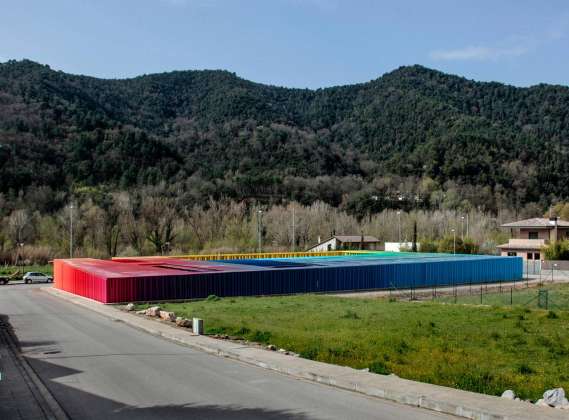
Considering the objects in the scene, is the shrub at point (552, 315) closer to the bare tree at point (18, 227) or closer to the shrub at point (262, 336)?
the shrub at point (262, 336)

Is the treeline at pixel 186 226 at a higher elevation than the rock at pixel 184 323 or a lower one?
higher

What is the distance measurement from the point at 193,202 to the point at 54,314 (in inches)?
3573

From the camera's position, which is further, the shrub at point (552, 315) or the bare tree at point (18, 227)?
the bare tree at point (18, 227)

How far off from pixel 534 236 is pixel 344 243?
1241 inches

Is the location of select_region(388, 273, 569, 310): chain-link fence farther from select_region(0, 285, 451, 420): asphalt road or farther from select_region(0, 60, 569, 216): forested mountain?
select_region(0, 60, 569, 216): forested mountain

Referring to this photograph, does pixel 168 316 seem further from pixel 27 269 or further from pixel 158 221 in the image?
pixel 158 221

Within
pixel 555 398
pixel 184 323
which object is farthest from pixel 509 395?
pixel 184 323

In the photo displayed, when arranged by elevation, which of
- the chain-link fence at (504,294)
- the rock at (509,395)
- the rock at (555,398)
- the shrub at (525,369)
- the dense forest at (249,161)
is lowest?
the chain-link fence at (504,294)

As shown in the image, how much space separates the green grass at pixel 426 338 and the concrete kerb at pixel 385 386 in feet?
2.96

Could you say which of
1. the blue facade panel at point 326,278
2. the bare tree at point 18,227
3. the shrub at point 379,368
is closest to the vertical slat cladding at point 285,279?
the blue facade panel at point 326,278

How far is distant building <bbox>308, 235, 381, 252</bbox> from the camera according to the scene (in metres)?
108

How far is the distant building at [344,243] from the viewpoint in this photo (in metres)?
108

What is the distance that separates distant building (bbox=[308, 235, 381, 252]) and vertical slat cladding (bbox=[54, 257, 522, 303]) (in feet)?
147

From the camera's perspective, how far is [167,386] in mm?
15961
